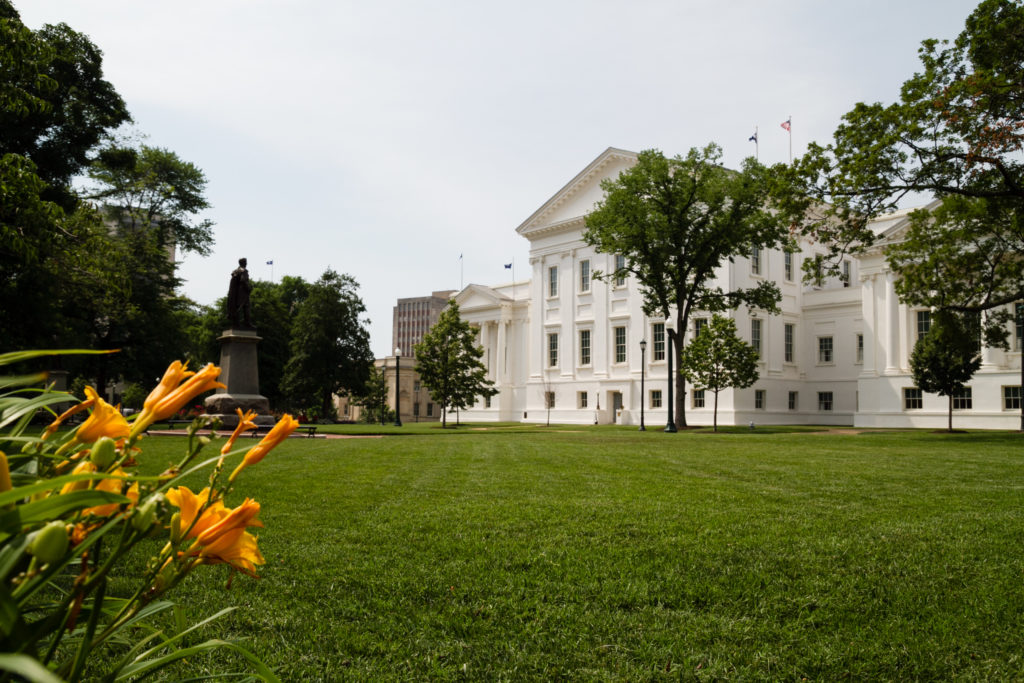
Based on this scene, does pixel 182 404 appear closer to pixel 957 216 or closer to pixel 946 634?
pixel 946 634

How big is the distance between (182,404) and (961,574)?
585cm

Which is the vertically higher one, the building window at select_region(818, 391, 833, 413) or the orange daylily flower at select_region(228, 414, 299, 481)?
the orange daylily flower at select_region(228, 414, 299, 481)

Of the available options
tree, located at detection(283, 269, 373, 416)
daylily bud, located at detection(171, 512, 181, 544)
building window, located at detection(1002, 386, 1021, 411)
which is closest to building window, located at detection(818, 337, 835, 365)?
building window, located at detection(1002, 386, 1021, 411)

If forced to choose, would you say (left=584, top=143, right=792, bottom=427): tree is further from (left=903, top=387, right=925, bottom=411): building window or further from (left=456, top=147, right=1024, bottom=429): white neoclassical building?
(left=903, top=387, right=925, bottom=411): building window

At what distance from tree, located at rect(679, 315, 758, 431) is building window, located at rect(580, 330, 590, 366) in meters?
18.4

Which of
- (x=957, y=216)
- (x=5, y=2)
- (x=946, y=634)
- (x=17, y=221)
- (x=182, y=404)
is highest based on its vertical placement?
(x=5, y=2)

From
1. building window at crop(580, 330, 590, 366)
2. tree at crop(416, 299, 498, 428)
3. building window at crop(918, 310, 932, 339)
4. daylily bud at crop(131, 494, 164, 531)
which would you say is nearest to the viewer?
daylily bud at crop(131, 494, 164, 531)

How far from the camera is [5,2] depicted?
16969mm

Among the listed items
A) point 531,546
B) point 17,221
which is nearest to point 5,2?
point 17,221

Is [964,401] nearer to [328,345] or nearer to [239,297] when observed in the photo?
[239,297]

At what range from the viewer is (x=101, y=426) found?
1302 millimetres

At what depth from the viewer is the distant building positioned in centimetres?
15612

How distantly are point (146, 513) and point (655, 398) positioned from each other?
161 feet

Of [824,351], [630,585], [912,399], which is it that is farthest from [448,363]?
[630,585]
